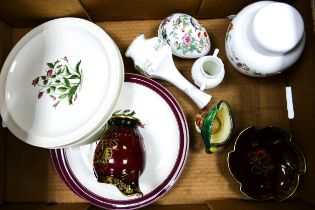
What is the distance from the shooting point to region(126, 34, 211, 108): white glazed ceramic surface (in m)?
0.63

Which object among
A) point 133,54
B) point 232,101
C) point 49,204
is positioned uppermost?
point 133,54

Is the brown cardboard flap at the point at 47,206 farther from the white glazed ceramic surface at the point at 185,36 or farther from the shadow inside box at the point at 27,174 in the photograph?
the white glazed ceramic surface at the point at 185,36

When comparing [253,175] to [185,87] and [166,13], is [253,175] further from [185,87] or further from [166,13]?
[166,13]

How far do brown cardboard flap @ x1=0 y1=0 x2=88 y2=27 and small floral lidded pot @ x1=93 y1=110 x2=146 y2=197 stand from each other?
24cm

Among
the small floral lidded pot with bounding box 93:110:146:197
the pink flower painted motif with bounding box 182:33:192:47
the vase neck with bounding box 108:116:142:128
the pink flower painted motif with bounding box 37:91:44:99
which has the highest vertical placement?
the pink flower painted motif with bounding box 182:33:192:47

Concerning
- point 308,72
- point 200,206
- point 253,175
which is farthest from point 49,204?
point 308,72

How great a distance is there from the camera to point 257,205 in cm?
60

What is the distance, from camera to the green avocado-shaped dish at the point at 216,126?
0.57 m

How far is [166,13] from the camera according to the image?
0.68 m

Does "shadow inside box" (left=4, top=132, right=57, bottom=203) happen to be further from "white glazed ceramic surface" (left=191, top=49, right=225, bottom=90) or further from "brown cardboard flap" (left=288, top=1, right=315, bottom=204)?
"brown cardboard flap" (left=288, top=1, right=315, bottom=204)

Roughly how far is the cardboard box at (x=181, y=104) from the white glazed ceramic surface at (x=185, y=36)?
3 centimetres

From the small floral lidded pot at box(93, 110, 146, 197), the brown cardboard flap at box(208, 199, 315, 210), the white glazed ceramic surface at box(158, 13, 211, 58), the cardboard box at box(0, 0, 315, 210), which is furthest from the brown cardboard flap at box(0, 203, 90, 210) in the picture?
the white glazed ceramic surface at box(158, 13, 211, 58)

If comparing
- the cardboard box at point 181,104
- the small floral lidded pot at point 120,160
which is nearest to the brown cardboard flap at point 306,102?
the cardboard box at point 181,104

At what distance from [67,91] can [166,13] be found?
Answer: 0.25 m
